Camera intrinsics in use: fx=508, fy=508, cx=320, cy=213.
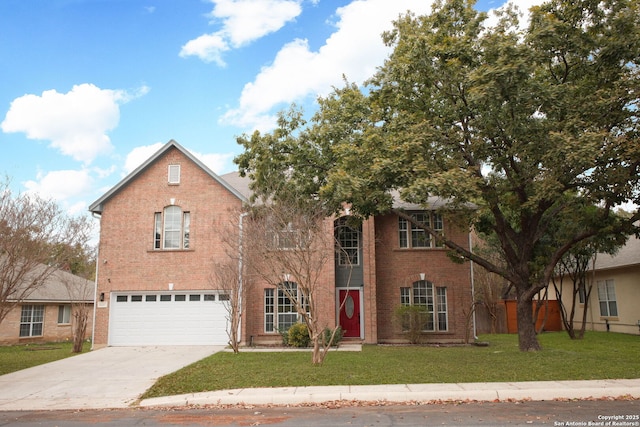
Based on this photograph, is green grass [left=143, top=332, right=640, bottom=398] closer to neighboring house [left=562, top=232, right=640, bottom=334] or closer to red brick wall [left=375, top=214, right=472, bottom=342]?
red brick wall [left=375, top=214, right=472, bottom=342]

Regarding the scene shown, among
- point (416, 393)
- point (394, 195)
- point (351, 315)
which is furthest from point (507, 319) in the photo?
point (416, 393)

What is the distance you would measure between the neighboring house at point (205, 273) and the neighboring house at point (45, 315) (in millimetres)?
4811

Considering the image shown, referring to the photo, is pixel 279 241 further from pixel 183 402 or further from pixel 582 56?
pixel 582 56

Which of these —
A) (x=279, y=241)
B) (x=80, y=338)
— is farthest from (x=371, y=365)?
(x=80, y=338)

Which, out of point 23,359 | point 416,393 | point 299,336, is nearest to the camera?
point 416,393

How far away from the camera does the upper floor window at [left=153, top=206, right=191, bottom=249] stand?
2144 centimetres

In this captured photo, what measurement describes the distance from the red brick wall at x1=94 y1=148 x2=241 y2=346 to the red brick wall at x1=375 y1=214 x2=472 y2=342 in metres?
6.65

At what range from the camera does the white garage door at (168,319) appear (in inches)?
820

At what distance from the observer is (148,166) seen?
2186 cm

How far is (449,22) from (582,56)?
374 cm

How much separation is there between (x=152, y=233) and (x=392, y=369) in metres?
12.7

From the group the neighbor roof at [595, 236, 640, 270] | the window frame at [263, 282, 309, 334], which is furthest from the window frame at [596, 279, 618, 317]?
the window frame at [263, 282, 309, 334]

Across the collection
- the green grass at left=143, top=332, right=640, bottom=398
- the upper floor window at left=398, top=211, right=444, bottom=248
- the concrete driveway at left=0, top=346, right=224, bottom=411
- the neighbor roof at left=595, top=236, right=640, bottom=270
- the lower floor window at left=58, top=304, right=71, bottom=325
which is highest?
the upper floor window at left=398, top=211, right=444, bottom=248

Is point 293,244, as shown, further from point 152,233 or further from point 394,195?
point 394,195
